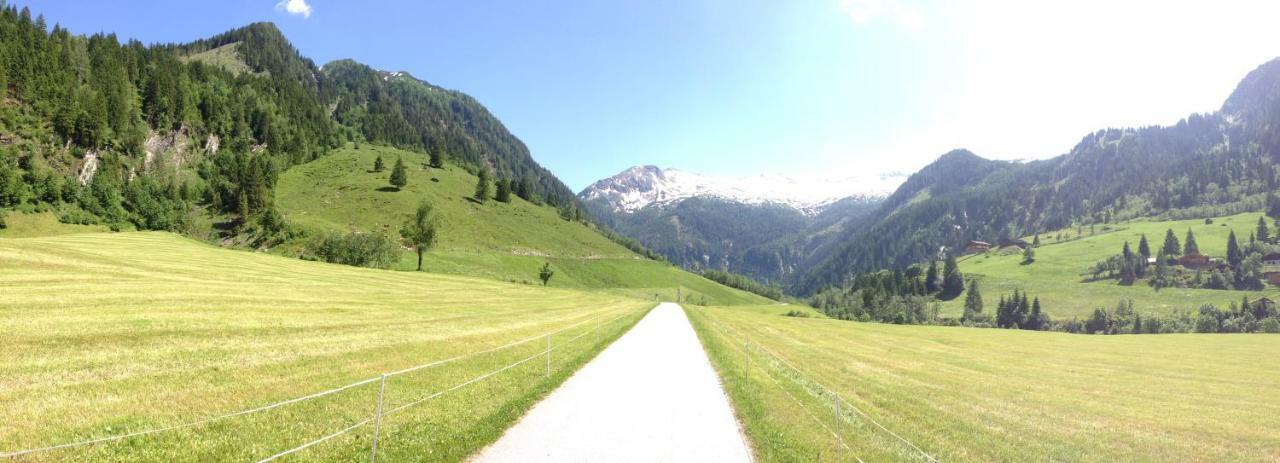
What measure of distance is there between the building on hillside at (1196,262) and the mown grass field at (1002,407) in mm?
228626

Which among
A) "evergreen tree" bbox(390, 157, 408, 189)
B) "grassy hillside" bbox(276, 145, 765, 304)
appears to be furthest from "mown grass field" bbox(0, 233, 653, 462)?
"evergreen tree" bbox(390, 157, 408, 189)

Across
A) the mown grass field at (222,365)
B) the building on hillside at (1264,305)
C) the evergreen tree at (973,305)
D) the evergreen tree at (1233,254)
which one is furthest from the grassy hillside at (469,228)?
the evergreen tree at (1233,254)

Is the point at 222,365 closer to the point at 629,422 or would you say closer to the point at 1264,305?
the point at 629,422

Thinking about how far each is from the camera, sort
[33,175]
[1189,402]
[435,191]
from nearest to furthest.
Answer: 1. [1189,402]
2. [33,175]
3. [435,191]

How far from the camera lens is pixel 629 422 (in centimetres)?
1260

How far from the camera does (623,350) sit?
2698 centimetres

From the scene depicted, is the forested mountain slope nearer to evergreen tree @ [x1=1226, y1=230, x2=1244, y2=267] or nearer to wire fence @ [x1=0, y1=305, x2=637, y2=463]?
wire fence @ [x1=0, y1=305, x2=637, y2=463]

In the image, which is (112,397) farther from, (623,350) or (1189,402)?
(1189,402)

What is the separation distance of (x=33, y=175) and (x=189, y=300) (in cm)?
11425

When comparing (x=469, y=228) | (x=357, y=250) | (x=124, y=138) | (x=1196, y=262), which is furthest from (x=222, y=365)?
(x=1196, y=262)

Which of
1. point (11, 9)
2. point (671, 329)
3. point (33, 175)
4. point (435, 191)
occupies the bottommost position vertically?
point (671, 329)

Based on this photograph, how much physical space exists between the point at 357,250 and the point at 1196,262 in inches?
11454

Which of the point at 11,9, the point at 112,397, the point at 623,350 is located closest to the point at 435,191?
the point at 11,9

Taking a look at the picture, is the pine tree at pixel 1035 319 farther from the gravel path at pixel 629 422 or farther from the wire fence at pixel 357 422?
the wire fence at pixel 357 422
